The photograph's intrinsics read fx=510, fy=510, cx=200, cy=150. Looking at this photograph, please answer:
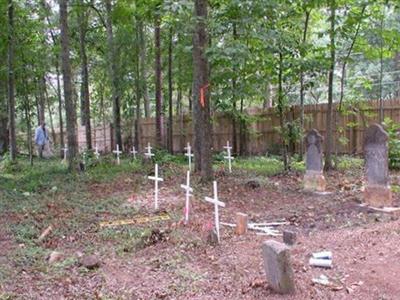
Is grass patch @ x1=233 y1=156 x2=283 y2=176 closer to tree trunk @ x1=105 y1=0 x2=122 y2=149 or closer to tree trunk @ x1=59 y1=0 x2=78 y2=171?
tree trunk @ x1=59 y1=0 x2=78 y2=171

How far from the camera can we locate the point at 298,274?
18.7 feet

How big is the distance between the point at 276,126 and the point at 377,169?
11.7 metres

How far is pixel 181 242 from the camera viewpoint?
7.18 meters

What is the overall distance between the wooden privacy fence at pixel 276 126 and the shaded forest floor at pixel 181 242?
574cm

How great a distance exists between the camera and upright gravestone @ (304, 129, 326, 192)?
1128 centimetres

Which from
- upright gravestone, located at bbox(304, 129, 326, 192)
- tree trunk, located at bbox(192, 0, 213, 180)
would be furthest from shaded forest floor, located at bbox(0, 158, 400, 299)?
tree trunk, located at bbox(192, 0, 213, 180)

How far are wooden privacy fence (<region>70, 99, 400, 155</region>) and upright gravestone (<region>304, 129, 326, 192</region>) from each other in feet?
13.1

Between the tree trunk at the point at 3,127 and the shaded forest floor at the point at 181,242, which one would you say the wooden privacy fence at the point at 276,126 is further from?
the tree trunk at the point at 3,127

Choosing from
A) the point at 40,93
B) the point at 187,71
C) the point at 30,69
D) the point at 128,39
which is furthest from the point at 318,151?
the point at 40,93

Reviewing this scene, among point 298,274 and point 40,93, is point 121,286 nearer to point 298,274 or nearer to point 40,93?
point 298,274

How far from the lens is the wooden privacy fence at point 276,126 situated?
725 inches

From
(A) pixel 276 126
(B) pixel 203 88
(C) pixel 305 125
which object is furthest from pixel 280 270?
(A) pixel 276 126

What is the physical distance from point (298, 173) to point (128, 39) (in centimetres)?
1009

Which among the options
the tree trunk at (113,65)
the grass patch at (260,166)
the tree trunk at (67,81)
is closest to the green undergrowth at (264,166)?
the grass patch at (260,166)
